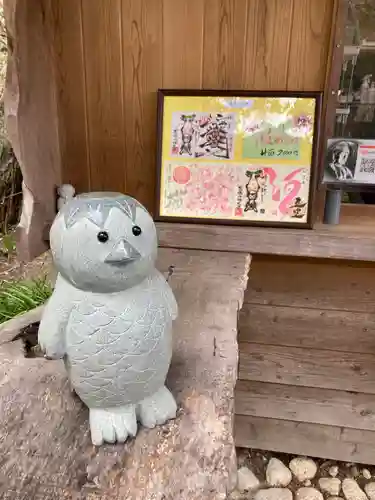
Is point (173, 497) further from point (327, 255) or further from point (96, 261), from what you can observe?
point (327, 255)

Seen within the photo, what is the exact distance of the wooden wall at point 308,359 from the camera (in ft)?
4.95

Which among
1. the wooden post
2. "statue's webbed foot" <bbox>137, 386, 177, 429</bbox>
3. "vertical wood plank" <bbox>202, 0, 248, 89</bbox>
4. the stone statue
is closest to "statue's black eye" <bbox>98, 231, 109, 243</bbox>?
the stone statue

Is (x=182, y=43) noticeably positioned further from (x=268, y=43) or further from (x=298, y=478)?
(x=298, y=478)

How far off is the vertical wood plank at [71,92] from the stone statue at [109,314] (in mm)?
811

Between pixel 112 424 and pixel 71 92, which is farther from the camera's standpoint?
pixel 71 92

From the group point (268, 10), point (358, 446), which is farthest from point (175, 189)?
point (358, 446)

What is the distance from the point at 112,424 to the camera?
2.23 ft

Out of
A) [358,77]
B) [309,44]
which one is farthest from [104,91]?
[358,77]

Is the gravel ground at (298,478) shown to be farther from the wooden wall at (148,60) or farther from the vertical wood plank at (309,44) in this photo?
the vertical wood plank at (309,44)

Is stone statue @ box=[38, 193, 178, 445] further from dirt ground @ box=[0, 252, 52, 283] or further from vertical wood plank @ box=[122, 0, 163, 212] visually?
vertical wood plank @ box=[122, 0, 163, 212]

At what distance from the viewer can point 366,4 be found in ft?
4.06

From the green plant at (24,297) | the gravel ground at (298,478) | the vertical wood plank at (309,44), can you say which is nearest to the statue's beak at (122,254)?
the green plant at (24,297)

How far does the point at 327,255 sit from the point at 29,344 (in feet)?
2.53

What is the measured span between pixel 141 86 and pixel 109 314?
89cm
